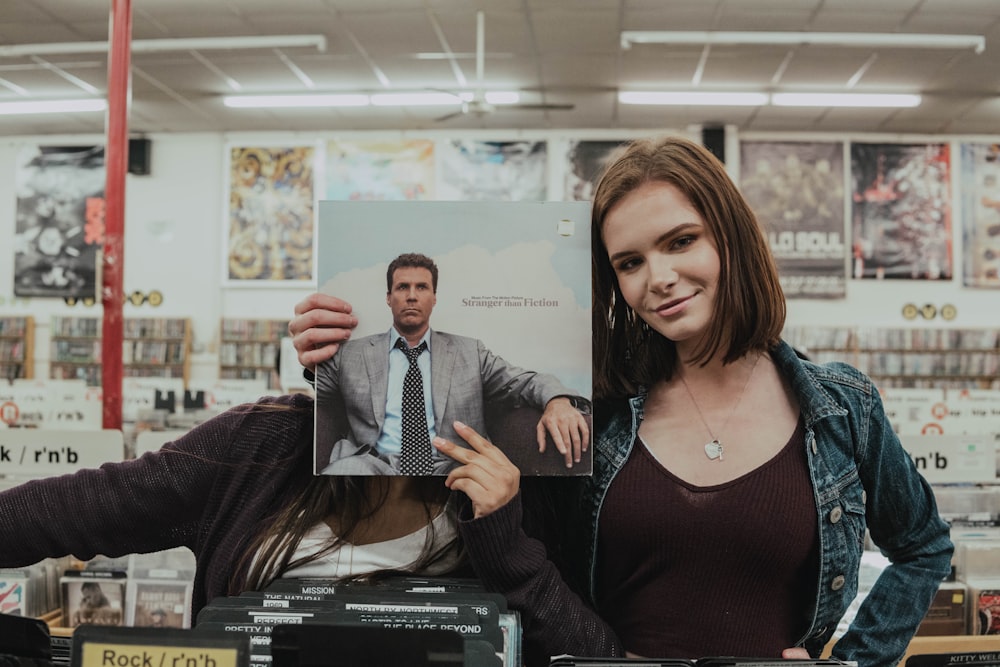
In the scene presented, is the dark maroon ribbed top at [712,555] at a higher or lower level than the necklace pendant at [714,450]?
lower

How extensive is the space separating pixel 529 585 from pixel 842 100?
8458 millimetres

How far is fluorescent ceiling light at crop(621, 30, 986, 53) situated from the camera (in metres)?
6.61

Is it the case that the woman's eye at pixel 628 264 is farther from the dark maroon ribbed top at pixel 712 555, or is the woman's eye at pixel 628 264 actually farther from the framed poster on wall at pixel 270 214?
the framed poster on wall at pixel 270 214

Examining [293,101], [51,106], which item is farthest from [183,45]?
[51,106]

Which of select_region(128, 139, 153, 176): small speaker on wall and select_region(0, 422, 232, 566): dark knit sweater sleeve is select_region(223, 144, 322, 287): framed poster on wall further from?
select_region(0, 422, 232, 566): dark knit sweater sleeve

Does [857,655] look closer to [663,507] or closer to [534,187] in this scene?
[663,507]

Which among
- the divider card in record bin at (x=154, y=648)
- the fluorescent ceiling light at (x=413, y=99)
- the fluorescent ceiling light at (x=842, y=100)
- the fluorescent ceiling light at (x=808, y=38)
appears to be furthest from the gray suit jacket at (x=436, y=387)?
the fluorescent ceiling light at (x=842, y=100)

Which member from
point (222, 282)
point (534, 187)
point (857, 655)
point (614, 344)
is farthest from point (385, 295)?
point (222, 282)

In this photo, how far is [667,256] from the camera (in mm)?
1118

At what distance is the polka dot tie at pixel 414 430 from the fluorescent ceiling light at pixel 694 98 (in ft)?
25.2

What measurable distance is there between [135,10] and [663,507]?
21.9ft

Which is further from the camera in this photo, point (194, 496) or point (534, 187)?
point (534, 187)

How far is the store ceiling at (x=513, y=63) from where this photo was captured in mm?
6289

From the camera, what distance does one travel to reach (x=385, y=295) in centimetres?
104
